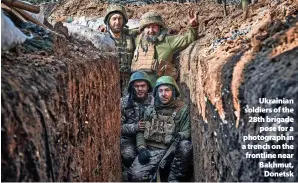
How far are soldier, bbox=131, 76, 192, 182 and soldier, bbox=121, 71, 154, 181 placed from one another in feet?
0.60

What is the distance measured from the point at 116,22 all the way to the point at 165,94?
3.30 m

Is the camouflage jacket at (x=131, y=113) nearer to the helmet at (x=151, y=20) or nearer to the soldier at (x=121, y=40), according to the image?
the soldier at (x=121, y=40)

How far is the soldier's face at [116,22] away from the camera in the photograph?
10898 millimetres

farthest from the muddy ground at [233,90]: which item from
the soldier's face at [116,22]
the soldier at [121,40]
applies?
the soldier's face at [116,22]

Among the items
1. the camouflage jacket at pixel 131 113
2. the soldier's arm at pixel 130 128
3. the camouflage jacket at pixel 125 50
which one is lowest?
the soldier's arm at pixel 130 128

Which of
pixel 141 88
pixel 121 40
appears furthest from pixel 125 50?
pixel 141 88

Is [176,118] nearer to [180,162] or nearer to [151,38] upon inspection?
[180,162]

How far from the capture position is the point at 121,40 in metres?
10.7

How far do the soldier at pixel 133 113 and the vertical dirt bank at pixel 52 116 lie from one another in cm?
210

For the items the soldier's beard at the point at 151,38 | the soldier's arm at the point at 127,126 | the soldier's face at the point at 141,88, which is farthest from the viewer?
the soldier's beard at the point at 151,38

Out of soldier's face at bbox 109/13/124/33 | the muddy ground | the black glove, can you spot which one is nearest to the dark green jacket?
soldier's face at bbox 109/13/124/33

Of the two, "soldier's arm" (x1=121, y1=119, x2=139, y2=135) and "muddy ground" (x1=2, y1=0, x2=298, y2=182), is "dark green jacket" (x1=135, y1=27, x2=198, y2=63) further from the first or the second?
"muddy ground" (x1=2, y1=0, x2=298, y2=182)

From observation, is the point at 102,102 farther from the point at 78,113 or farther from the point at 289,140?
the point at 289,140

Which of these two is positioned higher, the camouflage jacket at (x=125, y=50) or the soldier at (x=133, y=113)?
the camouflage jacket at (x=125, y=50)
